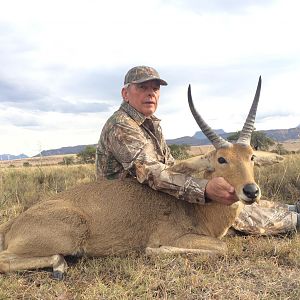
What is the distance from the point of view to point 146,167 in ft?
18.0

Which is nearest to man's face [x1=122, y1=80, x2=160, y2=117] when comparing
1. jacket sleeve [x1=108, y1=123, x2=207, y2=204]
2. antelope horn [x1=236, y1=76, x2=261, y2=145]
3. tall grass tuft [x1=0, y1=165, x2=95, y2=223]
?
jacket sleeve [x1=108, y1=123, x2=207, y2=204]

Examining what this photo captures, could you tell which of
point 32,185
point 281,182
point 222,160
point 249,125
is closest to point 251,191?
point 222,160

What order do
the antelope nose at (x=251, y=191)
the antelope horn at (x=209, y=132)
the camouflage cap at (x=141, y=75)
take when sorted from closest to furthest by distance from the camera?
the antelope nose at (x=251, y=191), the antelope horn at (x=209, y=132), the camouflage cap at (x=141, y=75)

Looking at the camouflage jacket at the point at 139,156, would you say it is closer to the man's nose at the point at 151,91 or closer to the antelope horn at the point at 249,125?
the man's nose at the point at 151,91

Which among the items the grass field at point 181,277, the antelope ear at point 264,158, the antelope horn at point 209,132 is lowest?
the grass field at point 181,277

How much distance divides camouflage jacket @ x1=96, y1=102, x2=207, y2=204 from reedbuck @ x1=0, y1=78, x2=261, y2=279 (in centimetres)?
25

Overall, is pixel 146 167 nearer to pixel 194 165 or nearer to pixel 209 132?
pixel 194 165

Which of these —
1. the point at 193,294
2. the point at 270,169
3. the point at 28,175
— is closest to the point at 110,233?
the point at 193,294

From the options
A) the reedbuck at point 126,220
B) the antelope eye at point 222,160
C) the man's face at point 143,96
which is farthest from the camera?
the man's face at point 143,96

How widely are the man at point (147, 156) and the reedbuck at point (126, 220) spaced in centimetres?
27

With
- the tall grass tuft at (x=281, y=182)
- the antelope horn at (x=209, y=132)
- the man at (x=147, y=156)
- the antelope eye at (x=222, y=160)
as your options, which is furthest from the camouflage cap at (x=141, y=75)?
the tall grass tuft at (x=281, y=182)

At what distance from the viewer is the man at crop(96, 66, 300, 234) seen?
5348 millimetres

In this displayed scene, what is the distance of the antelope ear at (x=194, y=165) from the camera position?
216 inches

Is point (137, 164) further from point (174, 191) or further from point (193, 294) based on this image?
point (193, 294)
